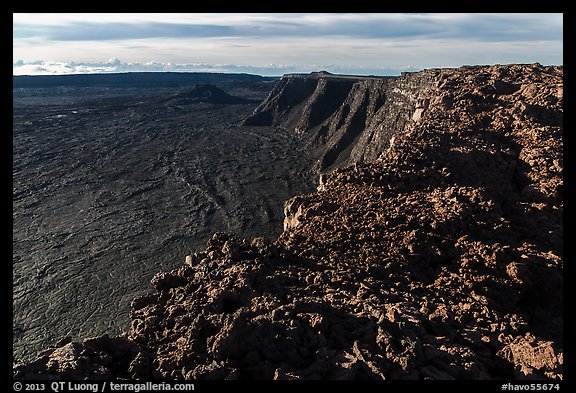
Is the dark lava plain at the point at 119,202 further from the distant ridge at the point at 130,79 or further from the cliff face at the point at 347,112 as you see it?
the distant ridge at the point at 130,79

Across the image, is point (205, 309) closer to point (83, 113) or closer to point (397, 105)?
point (397, 105)

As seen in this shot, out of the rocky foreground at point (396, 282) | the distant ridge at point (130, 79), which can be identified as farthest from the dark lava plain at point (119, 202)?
the distant ridge at point (130, 79)

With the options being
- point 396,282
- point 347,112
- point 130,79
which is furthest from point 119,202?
point 130,79

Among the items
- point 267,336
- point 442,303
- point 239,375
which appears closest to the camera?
point 239,375

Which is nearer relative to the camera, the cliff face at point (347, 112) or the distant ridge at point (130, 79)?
the cliff face at point (347, 112)

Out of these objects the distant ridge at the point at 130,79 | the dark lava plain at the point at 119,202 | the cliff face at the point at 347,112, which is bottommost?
the dark lava plain at the point at 119,202

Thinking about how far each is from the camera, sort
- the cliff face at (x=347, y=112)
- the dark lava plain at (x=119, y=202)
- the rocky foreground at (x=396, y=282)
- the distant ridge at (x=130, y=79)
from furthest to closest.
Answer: the distant ridge at (x=130, y=79) < the cliff face at (x=347, y=112) < the dark lava plain at (x=119, y=202) < the rocky foreground at (x=396, y=282)
